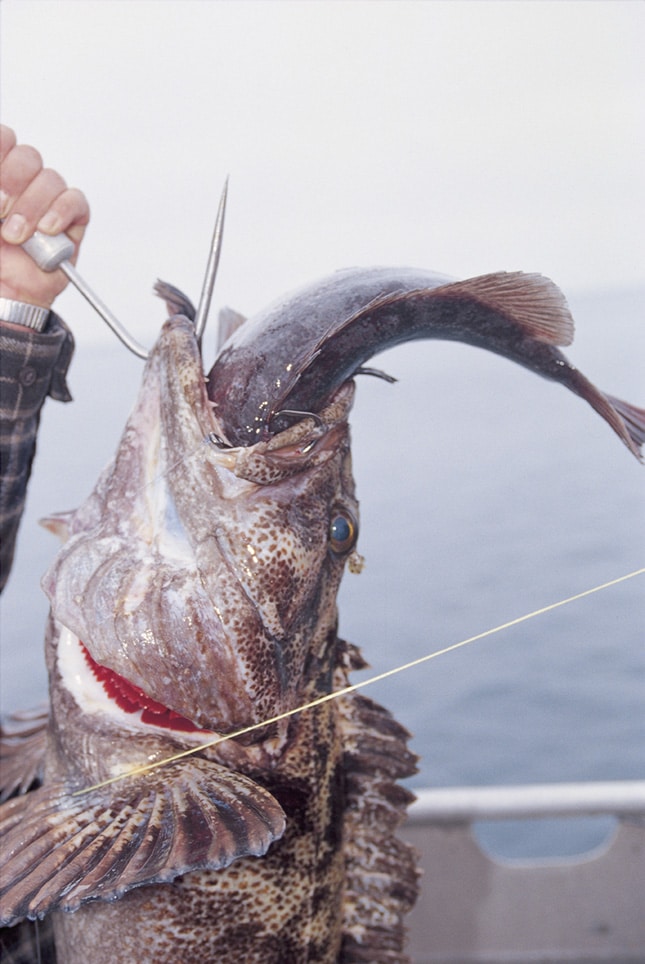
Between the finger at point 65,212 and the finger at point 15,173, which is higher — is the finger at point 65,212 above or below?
below

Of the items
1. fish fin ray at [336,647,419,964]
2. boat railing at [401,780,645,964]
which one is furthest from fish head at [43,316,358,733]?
boat railing at [401,780,645,964]

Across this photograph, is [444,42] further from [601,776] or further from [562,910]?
[601,776]

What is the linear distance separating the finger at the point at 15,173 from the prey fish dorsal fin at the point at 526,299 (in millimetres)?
589

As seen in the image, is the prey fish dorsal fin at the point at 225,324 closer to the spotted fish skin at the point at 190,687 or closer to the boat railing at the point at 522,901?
the spotted fish skin at the point at 190,687

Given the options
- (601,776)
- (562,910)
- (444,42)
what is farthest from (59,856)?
(601,776)

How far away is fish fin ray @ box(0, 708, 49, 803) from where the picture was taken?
1.44 m

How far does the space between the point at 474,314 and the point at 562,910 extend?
107 inches

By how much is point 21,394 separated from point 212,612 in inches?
18.7

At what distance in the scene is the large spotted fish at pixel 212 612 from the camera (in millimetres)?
1083

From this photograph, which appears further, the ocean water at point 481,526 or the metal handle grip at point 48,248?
the ocean water at point 481,526

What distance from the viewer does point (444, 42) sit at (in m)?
1.21

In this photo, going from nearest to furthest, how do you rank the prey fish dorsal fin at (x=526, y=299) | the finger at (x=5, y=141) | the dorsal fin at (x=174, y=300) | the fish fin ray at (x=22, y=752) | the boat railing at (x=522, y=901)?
the prey fish dorsal fin at (x=526, y=299) → the dorsal fin at (x=174, y=300) → the finger at (x=5, y=141) → the fish fin ray at (x=22, y=752) → the boat railing at (x=522, y=901)

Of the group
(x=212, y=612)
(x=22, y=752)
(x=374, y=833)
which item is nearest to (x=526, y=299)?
(x=212, y=612)

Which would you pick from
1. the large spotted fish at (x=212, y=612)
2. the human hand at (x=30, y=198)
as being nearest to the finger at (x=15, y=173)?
the human hand at (x=30, y=198)
